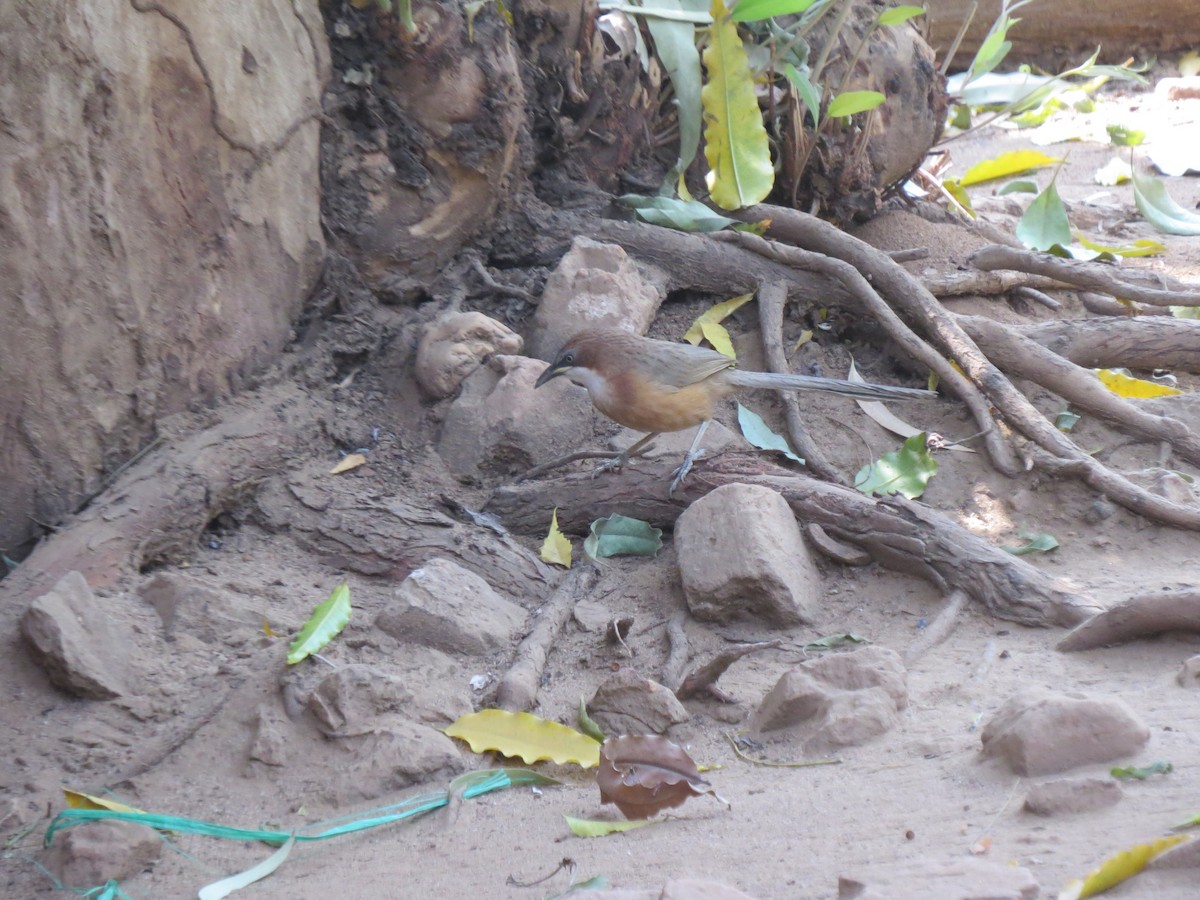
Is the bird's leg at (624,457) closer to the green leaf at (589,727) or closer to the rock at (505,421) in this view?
the rock at (505,421)

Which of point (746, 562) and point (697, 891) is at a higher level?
point (697, 891)

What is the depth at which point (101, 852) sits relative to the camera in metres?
2.64

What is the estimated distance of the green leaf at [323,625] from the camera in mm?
3383

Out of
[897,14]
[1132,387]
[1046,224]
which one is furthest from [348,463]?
[1046,224]

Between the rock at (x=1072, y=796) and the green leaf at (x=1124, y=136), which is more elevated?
the rock at (x=1072, y=796)

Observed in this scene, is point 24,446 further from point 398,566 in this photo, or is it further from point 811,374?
point 811,374

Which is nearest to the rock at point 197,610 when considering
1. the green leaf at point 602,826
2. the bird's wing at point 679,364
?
the green leaf at point 602,826

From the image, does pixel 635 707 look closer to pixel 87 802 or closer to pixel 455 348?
pixel 87 802

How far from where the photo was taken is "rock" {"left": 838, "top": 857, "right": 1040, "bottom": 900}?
1836 mm

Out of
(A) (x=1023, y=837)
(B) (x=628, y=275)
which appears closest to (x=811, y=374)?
(B) (x=628, y=275)

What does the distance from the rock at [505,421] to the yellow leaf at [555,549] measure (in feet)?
1.40

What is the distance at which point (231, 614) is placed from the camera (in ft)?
12.0

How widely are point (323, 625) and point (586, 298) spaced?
2246 mm

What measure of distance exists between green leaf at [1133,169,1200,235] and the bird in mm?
2843
